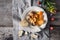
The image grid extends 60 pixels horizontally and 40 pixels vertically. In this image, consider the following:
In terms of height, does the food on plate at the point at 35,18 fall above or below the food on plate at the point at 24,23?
above

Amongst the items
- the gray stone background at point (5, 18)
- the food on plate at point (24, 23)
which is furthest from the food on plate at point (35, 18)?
the gray stone background at point (5, 18)

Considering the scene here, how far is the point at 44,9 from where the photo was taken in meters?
1.53

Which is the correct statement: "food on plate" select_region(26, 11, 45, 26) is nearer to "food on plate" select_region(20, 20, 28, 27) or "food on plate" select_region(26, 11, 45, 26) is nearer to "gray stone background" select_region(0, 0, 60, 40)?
"food on plate" select_region(20, 20, 28, 27)

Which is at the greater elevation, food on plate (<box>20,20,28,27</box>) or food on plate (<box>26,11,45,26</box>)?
food on plate (<box>26,11,45,26</box>)

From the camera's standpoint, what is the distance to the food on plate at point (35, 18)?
5.01ft

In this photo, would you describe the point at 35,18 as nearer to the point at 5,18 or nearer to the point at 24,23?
the point at 24,23

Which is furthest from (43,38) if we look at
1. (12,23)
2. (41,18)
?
(12,23)

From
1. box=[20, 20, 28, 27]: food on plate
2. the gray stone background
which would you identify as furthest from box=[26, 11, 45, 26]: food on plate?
the gray stone background

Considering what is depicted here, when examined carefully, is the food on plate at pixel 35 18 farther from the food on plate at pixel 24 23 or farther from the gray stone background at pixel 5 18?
the gray stone background at pixel 5 18

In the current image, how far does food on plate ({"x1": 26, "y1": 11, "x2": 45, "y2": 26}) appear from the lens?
1526 mm

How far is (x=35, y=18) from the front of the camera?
152cm

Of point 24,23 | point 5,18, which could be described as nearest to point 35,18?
point 24,23

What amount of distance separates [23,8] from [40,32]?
0.76ft

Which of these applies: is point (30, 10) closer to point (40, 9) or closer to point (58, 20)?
point (40, 9)
